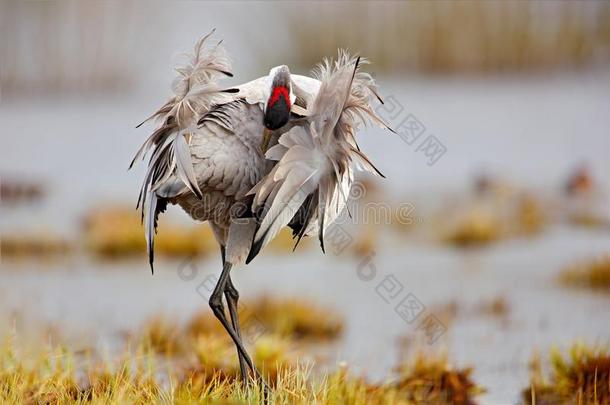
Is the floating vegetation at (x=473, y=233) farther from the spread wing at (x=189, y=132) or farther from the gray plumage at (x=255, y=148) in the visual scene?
the spread wing at (x=189, y=132)

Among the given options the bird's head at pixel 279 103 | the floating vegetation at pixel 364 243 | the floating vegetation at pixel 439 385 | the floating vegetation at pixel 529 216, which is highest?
the bird's head at pixel 279 103

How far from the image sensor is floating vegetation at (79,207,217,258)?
24.4ft

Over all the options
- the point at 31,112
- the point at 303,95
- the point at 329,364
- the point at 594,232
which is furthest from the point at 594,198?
the point at 31,112

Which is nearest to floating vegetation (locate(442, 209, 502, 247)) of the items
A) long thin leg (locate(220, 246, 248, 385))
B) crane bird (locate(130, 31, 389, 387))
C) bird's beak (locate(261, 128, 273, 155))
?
long thin leg (locate(220, 246, 248, 385))

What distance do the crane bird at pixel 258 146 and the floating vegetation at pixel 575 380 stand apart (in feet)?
3.82

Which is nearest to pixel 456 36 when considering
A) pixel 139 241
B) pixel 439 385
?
pixel 139 241

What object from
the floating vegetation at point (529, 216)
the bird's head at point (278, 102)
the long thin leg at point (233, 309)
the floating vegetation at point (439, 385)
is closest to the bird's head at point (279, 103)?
the bird's head at point (278, 102)

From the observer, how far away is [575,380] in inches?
161

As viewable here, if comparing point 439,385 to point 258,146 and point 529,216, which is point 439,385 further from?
point 529,216

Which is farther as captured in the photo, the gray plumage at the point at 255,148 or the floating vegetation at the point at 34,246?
the floating vegetation at the point at 34,246

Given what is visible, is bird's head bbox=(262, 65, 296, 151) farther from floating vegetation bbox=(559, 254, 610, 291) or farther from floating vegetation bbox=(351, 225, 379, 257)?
floating vegetation bbox=(351, 225, 379, 257)

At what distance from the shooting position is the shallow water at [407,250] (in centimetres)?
543

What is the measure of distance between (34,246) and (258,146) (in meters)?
4.61

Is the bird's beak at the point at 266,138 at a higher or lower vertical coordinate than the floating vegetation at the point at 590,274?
higher
